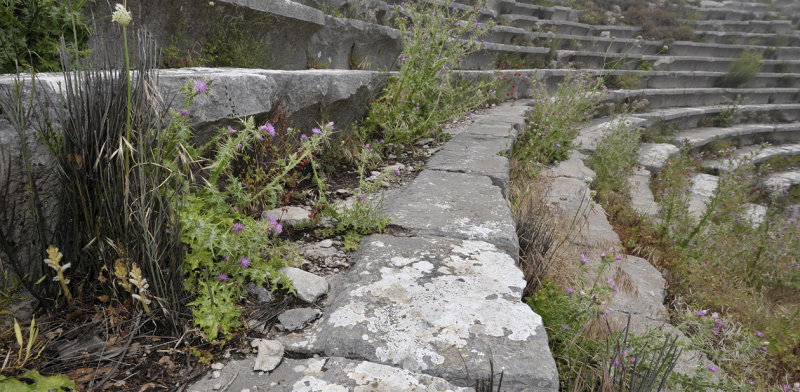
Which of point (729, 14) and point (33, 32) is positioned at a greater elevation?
point (729, 14)

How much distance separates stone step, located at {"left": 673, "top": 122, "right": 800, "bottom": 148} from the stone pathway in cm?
752

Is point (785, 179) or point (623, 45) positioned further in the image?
point (623, 45)

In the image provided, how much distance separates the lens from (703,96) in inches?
403

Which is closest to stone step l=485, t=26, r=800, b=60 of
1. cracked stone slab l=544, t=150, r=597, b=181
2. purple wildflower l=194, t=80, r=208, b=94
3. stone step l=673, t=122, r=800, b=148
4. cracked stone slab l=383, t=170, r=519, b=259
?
stone step l=673, t=122, r=800, b=148

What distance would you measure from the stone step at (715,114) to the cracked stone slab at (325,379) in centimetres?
782

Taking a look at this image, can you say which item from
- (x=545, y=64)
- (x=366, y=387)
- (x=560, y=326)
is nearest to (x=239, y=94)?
(x=366, y=387)

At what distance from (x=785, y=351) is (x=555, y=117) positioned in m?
2.86

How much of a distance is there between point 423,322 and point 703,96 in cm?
1144

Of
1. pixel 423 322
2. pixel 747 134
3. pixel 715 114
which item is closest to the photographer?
pixel 423 322

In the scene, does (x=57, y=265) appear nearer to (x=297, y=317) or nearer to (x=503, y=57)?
(x=297, y=317)

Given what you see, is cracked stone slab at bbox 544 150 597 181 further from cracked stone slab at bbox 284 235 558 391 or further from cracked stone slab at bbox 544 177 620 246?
cracked stone slab at bbox 284 235 558 391

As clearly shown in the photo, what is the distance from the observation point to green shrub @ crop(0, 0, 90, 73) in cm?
163

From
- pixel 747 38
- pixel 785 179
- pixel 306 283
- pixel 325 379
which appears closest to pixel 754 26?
pixel 747 38

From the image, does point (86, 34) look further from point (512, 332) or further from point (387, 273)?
point (512, 332)
